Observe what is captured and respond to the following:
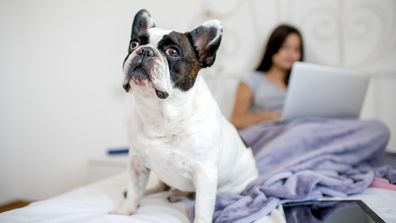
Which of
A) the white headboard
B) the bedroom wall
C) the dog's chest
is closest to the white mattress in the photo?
the dog's chest

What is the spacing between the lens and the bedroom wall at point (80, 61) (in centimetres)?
197

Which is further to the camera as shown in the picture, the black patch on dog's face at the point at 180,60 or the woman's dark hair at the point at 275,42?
the woman's dark hair at the point at 275,42

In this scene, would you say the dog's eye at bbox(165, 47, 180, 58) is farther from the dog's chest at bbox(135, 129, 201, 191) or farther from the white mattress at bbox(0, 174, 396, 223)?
the white mattress at bbox(0, 174, 396, 223)

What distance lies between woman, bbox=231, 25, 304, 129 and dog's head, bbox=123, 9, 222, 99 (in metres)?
1.07

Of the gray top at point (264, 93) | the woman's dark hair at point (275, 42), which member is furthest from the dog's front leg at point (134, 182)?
the woman's dark hair at point (275, 42)

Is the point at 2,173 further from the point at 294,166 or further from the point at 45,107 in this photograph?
the point at 294,166

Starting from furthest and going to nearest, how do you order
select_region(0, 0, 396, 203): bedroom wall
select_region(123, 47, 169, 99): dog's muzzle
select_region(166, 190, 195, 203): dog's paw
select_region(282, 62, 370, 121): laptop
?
select_region(0, 0, 396, 203): bedroom wall
select_region(282, 62, 370, 121): laptop
select_region(166, 190, 195, 203): dog's paw
select_region(123, 47, 169, 99): dog's muzzle

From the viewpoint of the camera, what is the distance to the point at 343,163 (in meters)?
1.24

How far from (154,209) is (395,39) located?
1.71 meters

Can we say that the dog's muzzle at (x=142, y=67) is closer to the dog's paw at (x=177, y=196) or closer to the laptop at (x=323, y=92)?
the dog's paw at (x=177, y=196)

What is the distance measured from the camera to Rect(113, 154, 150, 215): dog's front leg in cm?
93

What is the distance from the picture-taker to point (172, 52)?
81 cm

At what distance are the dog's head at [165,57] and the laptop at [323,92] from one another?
62cm

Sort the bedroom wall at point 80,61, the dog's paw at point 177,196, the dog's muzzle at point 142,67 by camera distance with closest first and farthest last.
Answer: the dog's muzzle at point 142,67
the dog's paw at point 177,196
the bedroom wall at point 80,61
